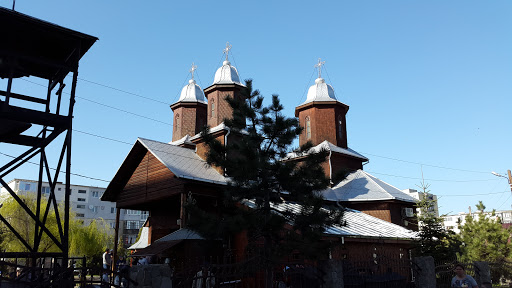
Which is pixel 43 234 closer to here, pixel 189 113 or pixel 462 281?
pixel 189 113

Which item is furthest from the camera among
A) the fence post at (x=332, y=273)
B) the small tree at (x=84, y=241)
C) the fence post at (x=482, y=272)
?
the small tree at (x=84, y=241)

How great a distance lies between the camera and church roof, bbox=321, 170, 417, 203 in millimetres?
25438

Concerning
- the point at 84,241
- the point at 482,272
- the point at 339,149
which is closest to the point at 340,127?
the point at 339,149

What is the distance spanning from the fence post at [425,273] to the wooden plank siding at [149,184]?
33.7 ft

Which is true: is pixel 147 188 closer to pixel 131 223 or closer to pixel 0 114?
pixel 0 114

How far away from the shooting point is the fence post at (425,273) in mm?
11109

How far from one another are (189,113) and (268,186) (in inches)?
842

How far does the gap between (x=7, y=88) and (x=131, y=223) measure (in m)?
60.2

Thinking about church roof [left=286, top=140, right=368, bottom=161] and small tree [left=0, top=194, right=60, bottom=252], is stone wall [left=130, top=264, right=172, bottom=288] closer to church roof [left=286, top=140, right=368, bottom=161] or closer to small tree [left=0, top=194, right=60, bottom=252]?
church roof [left=286, top=140, right=368, bottom=161]

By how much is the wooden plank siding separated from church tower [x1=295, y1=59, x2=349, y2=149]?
12.2 m

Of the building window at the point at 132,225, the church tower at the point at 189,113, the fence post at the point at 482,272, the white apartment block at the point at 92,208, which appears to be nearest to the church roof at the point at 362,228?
the fence post at the point at 482,272

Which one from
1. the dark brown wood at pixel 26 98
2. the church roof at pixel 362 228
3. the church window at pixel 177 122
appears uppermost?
the church window at pixel 177 122

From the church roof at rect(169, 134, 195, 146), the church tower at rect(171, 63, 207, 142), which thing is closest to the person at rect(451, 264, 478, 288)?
the church roof at rect(169, 134, 195, 146)

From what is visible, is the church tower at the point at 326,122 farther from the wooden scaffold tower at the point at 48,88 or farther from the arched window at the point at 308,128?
the wooden scaffold tower at the point at 48,88
